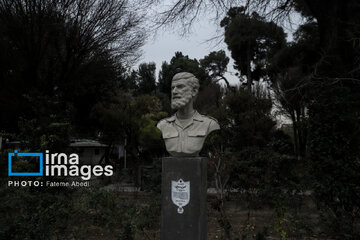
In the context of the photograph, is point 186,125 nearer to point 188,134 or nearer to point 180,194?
point 188,134

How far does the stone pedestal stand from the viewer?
3.48 metres

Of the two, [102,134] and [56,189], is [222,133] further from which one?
[102,134]

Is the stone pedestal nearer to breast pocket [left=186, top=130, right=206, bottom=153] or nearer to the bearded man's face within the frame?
breast pocket [left=186, top=130, right=206, bottom=153]

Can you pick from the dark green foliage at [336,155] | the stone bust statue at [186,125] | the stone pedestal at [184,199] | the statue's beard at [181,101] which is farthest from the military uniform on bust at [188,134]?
the dark green foliage at [336,155]

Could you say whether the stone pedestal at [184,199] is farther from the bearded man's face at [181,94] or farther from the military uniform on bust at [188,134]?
the bearded man's face at [181,94]

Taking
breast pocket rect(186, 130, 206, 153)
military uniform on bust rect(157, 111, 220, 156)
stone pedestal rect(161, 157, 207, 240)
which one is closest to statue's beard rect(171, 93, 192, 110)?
military uniform on bust rect(157, 111, 220, 156)

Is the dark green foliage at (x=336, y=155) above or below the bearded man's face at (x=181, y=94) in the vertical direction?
below

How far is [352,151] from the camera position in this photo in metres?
5.25

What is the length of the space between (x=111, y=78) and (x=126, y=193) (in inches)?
261

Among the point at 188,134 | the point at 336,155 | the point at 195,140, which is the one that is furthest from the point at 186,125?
the point at 336,155

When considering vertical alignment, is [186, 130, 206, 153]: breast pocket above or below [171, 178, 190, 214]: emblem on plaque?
above

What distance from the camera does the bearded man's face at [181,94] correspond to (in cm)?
371

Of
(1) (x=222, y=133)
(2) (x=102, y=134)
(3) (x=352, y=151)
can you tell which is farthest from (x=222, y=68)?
(3) (x=352, y=151)

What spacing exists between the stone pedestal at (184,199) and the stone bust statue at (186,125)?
19 cm
